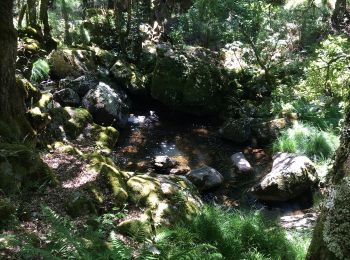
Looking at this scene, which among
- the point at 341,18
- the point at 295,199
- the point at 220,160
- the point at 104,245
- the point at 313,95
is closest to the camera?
the point at 104,245

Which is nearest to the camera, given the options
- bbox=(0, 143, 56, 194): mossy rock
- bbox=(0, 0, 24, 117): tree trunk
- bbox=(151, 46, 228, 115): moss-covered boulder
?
bbox=(0, 143, 56, 194): mossy rock

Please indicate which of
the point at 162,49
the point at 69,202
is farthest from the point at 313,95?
the point at 162,49

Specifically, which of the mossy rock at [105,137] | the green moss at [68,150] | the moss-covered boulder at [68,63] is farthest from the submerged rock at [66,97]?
the green moss at [68,150]

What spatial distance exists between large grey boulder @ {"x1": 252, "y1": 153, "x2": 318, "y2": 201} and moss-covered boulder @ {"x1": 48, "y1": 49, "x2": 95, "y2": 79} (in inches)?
258

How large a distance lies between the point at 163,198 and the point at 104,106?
15.9ft

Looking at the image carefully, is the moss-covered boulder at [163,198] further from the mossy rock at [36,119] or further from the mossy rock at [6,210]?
the mossy rock at [36,119]

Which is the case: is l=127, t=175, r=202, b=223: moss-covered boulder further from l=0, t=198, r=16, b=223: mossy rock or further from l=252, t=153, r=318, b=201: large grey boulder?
l=0, t=198, r=16, b=223: mossy rock

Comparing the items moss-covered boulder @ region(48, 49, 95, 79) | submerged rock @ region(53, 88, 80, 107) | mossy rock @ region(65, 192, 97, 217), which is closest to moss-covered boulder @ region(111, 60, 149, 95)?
moss-covered boulder @ region(48, 49, 95, 79)

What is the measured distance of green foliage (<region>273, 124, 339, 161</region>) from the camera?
28.4 ft

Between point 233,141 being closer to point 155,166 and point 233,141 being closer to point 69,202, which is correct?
point 155,166

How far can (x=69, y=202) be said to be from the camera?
4770 mm

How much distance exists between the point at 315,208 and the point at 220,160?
273 centimetres

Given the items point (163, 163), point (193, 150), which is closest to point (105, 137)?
point (163, 163)

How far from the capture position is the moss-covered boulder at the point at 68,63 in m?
11.0
